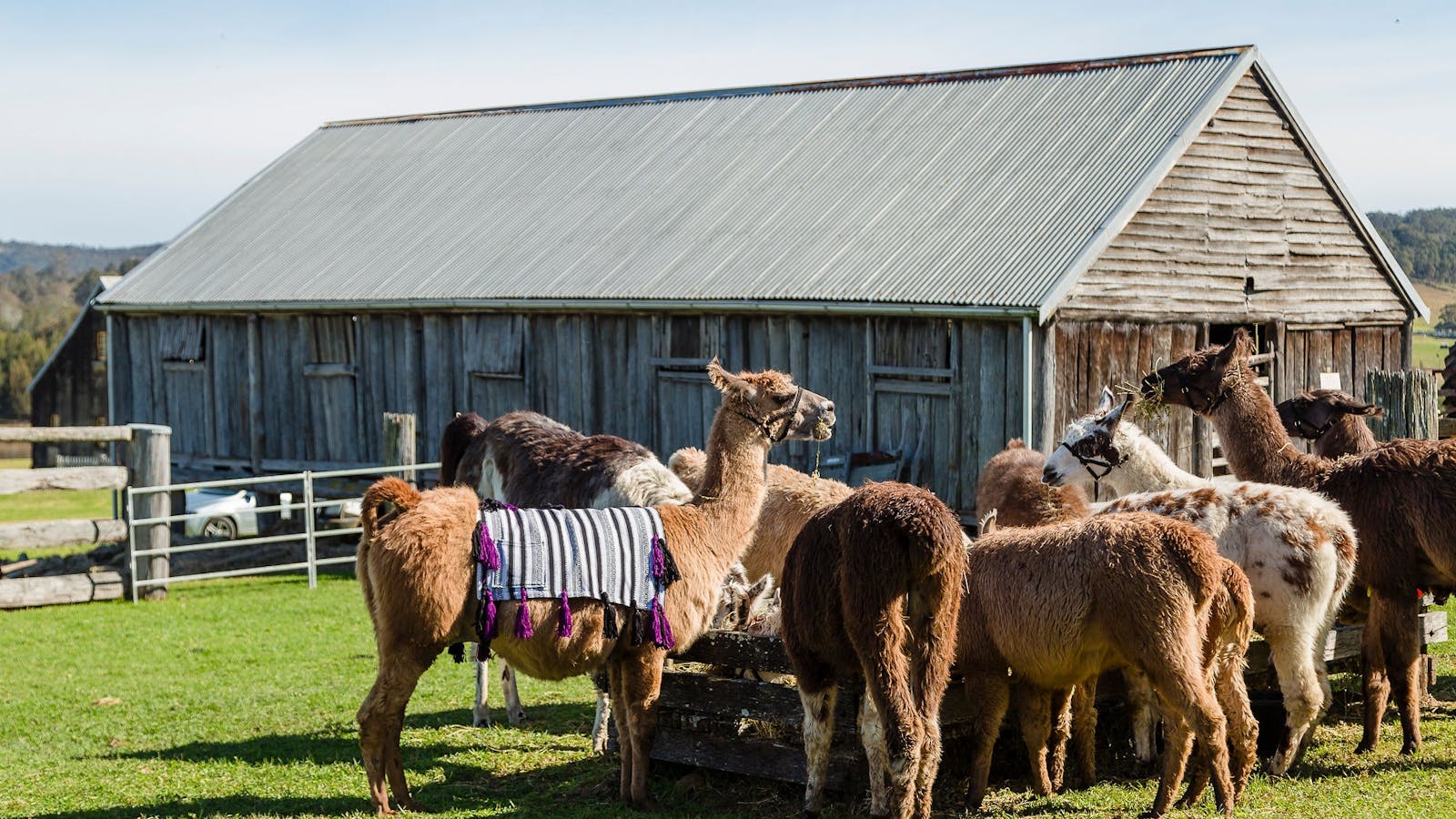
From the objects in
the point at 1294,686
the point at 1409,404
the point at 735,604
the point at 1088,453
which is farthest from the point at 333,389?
the point at 1294,686

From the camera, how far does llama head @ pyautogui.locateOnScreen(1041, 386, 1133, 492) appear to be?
9.69 metres

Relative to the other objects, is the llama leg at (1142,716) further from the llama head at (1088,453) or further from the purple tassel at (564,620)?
the purple tassel at (564,620)

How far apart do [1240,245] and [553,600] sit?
1323cm

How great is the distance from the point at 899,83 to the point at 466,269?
23.9ft

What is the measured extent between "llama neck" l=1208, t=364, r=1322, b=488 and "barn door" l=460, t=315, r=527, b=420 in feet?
42.1

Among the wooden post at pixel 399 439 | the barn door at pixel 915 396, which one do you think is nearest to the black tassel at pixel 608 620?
the barn door at pixel 915 396

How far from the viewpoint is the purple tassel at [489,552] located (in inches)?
291

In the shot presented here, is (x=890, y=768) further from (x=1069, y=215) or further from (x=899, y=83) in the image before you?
(x=899, y=83)

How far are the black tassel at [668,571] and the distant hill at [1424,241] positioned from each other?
90.1 feet

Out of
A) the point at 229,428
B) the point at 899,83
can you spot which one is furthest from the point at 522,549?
the point at 229,428

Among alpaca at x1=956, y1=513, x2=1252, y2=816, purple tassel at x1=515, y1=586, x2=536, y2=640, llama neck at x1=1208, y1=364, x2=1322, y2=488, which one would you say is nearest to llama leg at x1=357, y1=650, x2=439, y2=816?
purple tassel at x1=515, y1=586, x2=536, y2=640

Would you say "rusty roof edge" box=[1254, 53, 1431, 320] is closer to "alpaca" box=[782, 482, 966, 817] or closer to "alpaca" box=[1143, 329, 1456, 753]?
"alpaca" box=[1143, 329, 1456, 753]

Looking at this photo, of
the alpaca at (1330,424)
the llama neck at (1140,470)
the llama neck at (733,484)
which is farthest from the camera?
the alpaca at (1330,424)

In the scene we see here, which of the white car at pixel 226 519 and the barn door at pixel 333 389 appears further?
the white car at pixel 226 519
